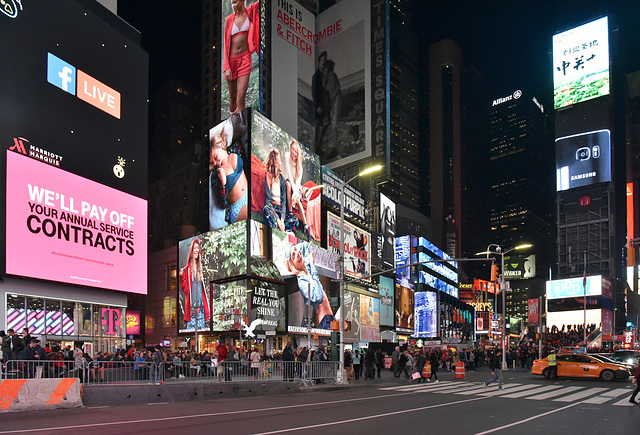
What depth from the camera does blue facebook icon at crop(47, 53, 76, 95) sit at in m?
30.5

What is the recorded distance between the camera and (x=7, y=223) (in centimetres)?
2741

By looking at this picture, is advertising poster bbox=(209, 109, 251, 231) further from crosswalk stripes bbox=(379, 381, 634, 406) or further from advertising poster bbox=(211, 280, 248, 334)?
crosswalk stripes bbox=(379, 381, 634, 406)

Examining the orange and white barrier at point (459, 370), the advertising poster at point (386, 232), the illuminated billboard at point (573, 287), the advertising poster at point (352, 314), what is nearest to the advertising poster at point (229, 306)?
the advertising poster at point (352, 314)

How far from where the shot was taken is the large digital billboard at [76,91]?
94.3 ft

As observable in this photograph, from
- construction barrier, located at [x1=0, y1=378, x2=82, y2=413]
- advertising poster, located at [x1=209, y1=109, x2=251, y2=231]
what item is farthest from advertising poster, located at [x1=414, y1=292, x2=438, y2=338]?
construction barrier, located at [x1=0, y1=378, x2=82, y2=413]

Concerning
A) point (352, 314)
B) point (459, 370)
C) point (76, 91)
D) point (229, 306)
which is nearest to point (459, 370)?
point (459, 370)

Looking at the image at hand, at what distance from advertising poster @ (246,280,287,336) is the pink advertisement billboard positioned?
15767mm

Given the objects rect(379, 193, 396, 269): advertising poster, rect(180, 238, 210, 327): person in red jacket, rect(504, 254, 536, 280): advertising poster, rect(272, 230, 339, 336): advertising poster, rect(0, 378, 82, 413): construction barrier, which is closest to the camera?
rect(0, 378, 82, 413): construction barrier

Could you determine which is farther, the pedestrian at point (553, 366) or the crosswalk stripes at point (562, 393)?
the pedestrian at point (553, 366)

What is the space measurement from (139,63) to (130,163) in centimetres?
669

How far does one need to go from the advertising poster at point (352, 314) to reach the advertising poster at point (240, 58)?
23872 mm

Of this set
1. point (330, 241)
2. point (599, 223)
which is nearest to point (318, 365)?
point (330, 241)

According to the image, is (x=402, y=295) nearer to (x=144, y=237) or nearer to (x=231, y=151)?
(x=231, y=151)

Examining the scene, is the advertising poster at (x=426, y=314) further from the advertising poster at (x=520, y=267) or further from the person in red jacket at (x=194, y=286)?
the advertising poster at (x=520, y=267)
